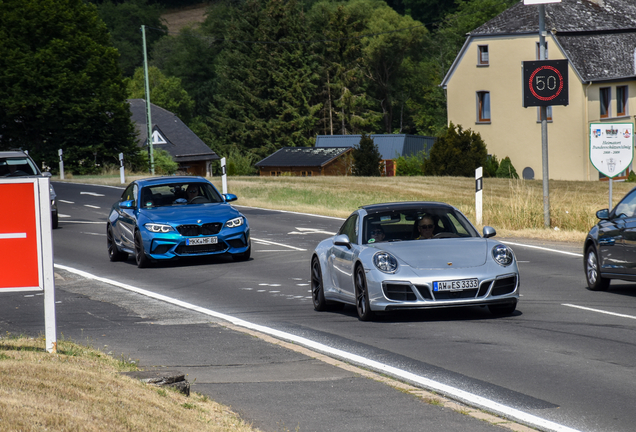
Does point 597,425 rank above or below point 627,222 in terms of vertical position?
below

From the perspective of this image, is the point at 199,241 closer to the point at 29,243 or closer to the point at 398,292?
the point at 398,292

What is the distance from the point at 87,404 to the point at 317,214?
24758mm

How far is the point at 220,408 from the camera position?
21.6ft

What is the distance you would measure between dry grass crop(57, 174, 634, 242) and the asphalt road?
4145 millimetres

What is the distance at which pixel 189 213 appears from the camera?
57.0ft

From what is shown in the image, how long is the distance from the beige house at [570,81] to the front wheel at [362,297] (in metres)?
50.0

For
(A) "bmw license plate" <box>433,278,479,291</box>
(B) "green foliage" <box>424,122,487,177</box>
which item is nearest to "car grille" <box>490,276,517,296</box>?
(A) "bmw license plate" <box>433,278,479,291</box>

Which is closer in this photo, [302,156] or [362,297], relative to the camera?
[362,297]

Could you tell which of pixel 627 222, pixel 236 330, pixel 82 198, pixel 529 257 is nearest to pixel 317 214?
pixel 82 198

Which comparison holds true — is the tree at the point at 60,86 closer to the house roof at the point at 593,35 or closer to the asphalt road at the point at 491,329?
the house roof at the point at 593,35

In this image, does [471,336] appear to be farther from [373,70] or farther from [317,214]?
[373,70]

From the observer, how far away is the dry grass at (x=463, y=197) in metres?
23.6

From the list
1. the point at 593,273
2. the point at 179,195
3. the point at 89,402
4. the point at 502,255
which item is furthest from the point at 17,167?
the point at 89,402

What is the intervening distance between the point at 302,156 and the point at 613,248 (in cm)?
8117
